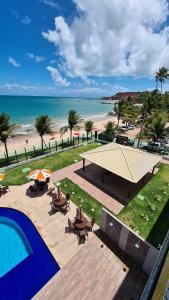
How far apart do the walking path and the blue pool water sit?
5.91 metres

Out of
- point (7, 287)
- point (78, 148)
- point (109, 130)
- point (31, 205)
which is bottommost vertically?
point (7, 287)

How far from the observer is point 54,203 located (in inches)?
491

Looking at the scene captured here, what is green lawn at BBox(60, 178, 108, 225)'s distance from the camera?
12.4m

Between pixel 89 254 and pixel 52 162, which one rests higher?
pixel 52 162

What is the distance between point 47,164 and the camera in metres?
20.1

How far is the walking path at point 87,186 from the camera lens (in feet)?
43.7

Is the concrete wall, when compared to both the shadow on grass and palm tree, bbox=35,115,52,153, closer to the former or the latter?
the shadow on grass

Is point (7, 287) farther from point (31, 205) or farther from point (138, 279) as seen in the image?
point (138, 279)

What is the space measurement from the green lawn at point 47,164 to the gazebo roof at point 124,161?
4.93 metres

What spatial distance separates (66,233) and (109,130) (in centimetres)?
2188

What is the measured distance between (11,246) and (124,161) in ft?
36.0

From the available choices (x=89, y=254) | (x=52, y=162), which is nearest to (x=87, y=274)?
(x=89, y=254)

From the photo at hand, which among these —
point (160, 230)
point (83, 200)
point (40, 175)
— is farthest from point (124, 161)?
point (40, 175)

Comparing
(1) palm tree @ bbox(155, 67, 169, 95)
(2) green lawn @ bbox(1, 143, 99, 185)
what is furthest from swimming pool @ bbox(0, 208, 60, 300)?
(1) palm tree @ bbox(155, 67, 169, 95)
